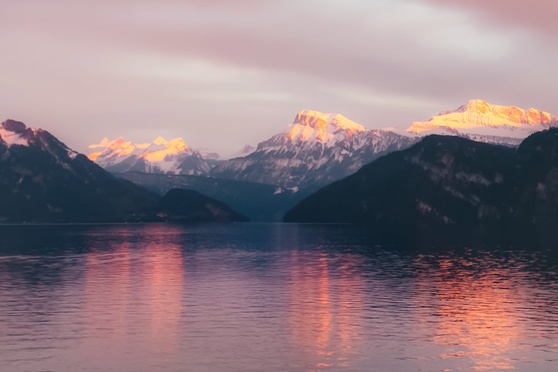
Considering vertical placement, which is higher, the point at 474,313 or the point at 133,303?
the point at 133,303

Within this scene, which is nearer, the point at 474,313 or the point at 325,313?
the point at 474,313

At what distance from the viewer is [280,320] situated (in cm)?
10469

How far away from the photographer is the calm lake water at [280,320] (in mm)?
81500

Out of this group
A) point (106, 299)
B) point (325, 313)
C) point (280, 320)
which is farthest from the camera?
point (106, 299)

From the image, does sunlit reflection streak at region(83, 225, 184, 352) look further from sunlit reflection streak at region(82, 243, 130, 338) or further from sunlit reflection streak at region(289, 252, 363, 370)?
sunlit reflection streak at region(289, 252, 363, 370)

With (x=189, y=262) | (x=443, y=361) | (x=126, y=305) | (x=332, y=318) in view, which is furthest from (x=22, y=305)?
(x=189, y=262)

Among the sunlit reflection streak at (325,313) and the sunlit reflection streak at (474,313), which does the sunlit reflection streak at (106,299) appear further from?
the sunlit reflection streak at (474,313)

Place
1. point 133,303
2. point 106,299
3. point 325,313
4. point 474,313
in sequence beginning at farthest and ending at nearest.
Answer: point 106,299, point 133,303, point 325,313, point 474,313

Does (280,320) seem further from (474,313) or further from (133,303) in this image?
(133,303)

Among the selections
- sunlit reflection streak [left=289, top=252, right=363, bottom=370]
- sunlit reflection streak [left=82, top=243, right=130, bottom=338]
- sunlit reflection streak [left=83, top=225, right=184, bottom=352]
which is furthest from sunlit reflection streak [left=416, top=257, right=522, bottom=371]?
sunlit reflection streak [left=82, top=243, right=130, bottom=338]

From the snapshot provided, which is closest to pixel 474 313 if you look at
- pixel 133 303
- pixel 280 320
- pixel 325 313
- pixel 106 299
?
pixel 325 313

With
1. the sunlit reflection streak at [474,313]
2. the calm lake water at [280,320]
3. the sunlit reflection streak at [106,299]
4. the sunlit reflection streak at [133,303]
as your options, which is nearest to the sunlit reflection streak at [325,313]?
the calm lake water at [280,320]

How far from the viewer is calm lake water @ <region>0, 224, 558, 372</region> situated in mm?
81500

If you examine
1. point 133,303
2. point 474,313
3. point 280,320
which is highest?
point 133,303
